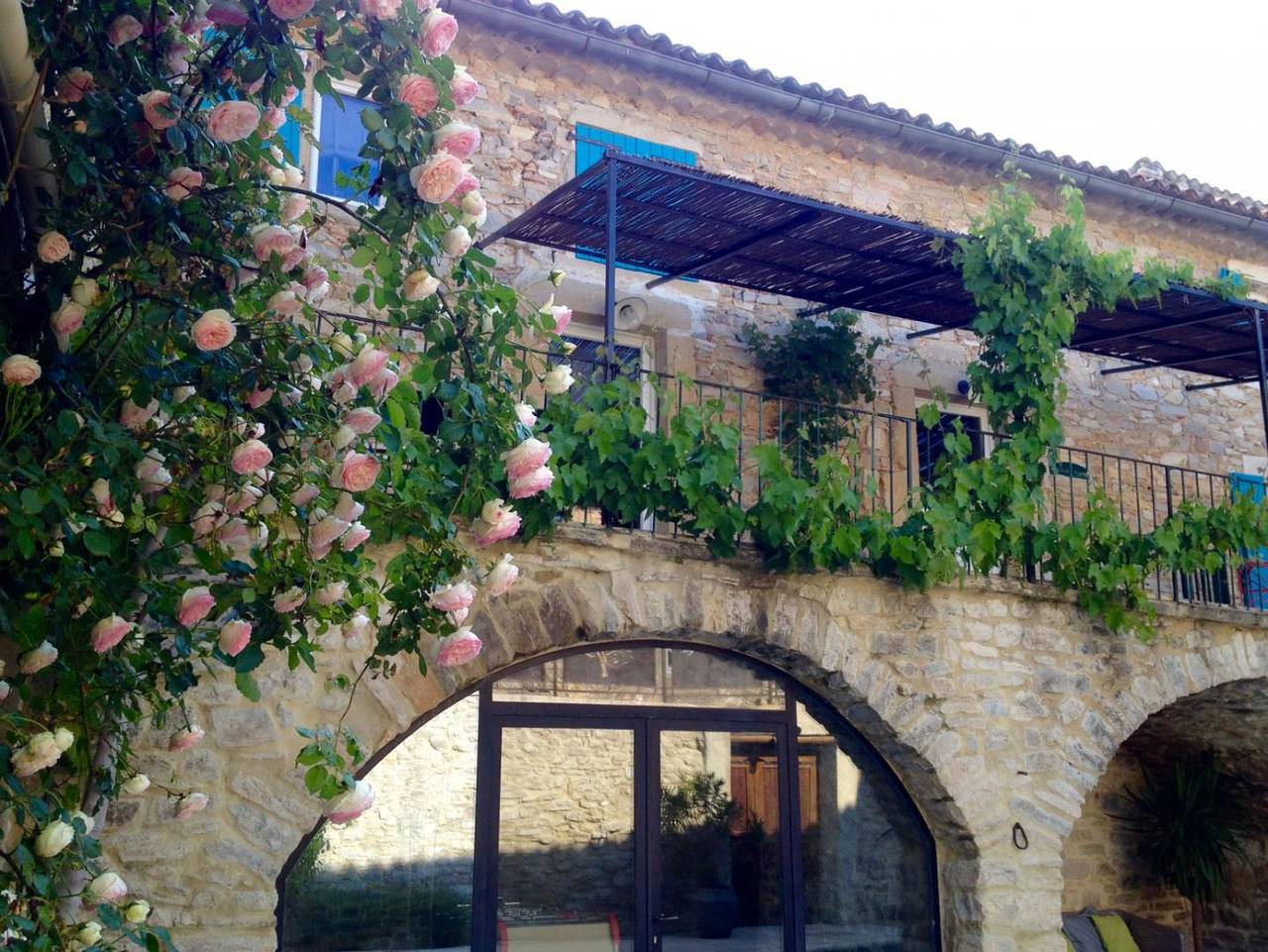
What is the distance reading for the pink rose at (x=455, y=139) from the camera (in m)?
3.49

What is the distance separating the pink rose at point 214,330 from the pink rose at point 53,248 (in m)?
0.46

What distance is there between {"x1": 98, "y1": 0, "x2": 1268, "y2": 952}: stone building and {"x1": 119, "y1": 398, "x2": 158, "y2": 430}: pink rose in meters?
1.84

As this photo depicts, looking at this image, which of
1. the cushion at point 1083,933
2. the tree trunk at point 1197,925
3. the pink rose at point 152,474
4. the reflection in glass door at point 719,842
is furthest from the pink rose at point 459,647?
the tree trunk at point 1197,925

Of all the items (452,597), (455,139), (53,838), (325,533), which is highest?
(455,139)

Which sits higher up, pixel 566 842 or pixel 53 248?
pixel 53 248

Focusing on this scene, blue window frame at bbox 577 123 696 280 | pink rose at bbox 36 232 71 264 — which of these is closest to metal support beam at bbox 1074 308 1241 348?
blue window frame at bbox 577 123 696 280

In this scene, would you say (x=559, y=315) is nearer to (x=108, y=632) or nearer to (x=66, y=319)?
(x=66, y=319)

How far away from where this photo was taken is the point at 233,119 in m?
3.27

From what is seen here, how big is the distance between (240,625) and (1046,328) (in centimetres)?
573

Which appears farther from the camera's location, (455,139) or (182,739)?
(182,739)

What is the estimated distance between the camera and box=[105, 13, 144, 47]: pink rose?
3445mm

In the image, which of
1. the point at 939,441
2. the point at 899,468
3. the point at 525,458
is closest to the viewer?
the point at 525,458

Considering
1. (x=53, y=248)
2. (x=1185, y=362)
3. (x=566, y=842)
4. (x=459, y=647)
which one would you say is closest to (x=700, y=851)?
(x=566, y=842)

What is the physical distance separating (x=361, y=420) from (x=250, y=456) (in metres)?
0.33
